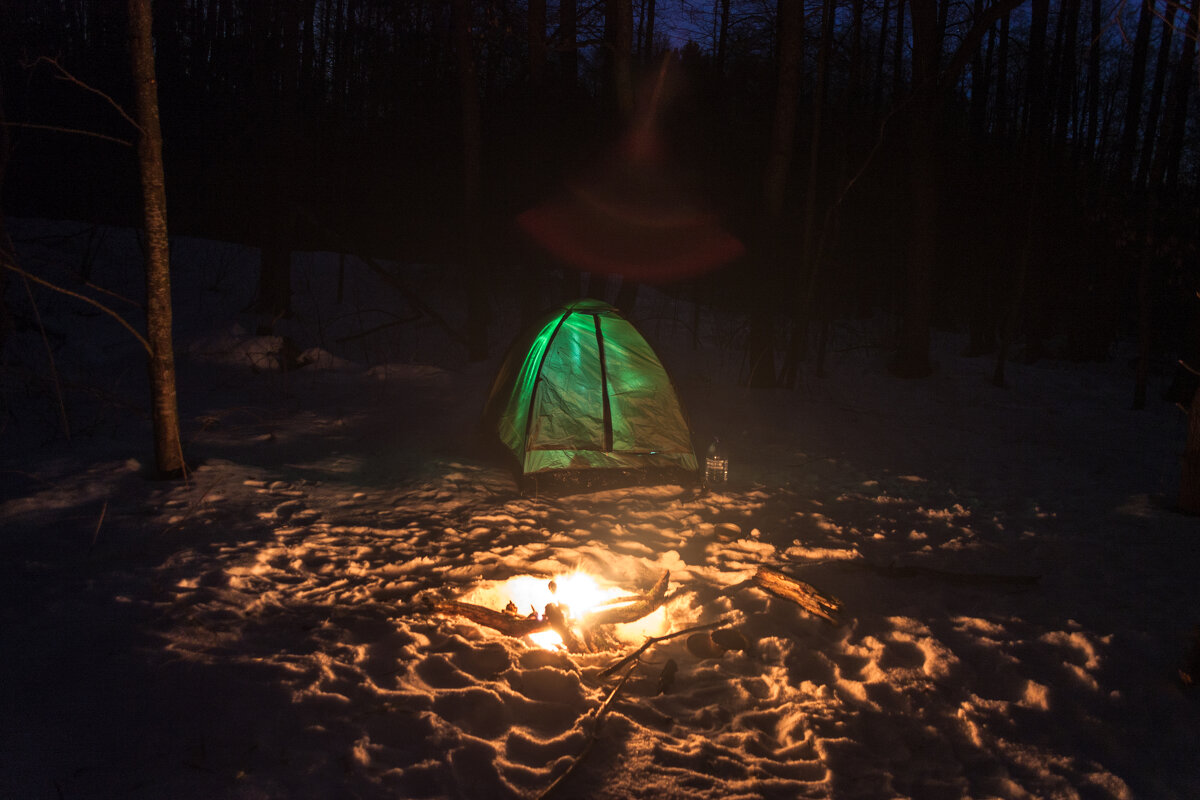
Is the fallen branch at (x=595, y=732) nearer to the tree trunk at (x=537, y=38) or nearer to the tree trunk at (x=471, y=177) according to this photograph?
the tree trunk at (x=471, y=177)

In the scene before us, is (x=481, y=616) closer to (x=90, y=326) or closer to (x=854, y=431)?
(x=854, y=431)

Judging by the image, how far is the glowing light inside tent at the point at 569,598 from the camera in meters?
4.27

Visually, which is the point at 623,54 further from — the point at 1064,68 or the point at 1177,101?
the point at 1064,68

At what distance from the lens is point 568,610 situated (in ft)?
14.2

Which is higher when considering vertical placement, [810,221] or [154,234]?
[810,221]

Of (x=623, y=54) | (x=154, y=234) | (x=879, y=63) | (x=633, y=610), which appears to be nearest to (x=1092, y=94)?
(x=879, y=63)

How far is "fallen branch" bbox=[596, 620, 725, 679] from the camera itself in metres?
3.75

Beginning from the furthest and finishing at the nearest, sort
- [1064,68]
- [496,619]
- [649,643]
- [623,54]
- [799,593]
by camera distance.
A: [1064,68] < [623,54] < [799,593] < [496,619] < [649,643]

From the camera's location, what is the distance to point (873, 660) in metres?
3.84

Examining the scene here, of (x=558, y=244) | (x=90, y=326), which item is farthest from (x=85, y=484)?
(x=558, y=244)

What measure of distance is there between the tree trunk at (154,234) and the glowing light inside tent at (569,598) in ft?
10.7

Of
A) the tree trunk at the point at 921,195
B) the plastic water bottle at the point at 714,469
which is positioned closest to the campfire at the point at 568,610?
the plastic water bottle at the point at 714,469

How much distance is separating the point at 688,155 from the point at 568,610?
15591 mm

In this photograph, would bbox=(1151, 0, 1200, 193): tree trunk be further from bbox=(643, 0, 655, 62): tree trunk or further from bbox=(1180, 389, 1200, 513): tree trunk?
bbox=(643, 0, 655, 62): tree trunk
